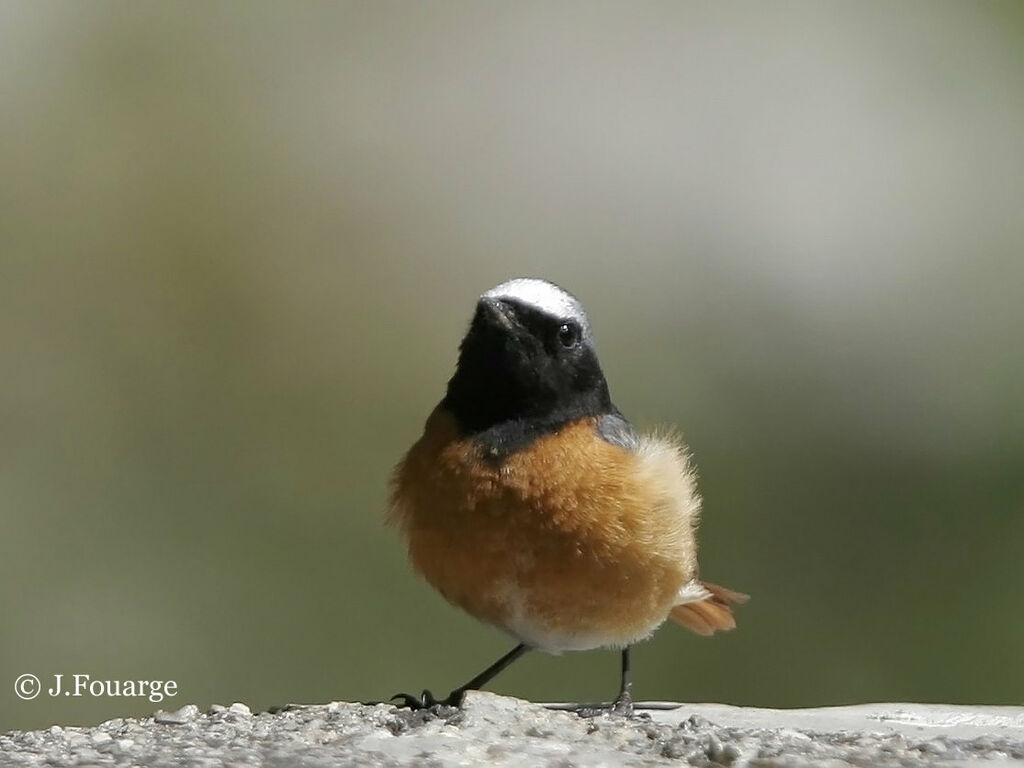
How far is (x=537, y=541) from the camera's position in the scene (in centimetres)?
506

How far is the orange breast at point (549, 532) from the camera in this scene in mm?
5078

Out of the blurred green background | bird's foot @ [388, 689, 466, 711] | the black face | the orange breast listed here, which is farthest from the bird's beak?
the blurred green background

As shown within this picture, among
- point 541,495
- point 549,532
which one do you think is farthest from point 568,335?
point 549,532

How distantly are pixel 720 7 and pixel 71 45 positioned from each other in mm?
4550

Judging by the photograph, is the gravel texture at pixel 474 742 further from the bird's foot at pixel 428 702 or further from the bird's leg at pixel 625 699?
the bird's leg at pixel 625 699

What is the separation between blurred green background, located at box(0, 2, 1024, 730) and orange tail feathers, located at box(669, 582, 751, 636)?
290 cm

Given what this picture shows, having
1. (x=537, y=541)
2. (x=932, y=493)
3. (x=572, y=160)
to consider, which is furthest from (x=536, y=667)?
(x=537, y=541)

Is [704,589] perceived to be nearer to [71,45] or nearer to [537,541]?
[537,541]

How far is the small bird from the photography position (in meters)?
5.09

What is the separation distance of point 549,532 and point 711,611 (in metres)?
Answer: 1.54

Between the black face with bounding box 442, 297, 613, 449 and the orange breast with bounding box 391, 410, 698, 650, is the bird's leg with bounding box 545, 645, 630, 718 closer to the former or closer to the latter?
the orange breast with bounding box 391, 410, 698, 650

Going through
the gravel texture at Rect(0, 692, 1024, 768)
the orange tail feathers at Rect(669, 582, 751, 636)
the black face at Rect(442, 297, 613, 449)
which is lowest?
the gravel texture at Rect(0, 692, 1024, 768)

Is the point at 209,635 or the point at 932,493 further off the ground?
the point at 932,493

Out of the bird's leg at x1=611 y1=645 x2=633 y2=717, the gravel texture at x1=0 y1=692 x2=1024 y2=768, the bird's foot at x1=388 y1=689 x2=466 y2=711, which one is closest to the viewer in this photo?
the gravel texture at x1=0 y1=692 x2=1024 y2=768
